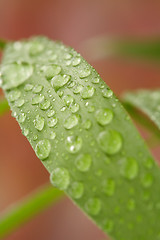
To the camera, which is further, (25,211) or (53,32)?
(53,32)

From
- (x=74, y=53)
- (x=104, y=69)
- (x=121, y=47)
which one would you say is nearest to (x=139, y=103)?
(x=74, y=53)

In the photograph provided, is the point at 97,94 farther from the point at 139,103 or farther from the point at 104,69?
the point at 104,69

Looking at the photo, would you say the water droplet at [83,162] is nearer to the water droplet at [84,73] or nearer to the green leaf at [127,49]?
the water droplet at [84,73]

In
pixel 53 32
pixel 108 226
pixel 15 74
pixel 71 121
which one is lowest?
pixel 108 226

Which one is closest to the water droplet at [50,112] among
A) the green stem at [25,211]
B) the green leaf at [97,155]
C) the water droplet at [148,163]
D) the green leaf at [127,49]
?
the green leaf at [97,155]

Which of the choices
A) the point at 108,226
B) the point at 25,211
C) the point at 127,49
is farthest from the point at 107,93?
the point at 127,49

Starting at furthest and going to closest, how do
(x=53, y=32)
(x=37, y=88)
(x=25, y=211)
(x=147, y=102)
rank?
(x=53, y=32) → (x=25, y=211) → (x=147, y=102) → (x=37, y=88)

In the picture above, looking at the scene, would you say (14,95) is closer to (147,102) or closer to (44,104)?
(44,104)
